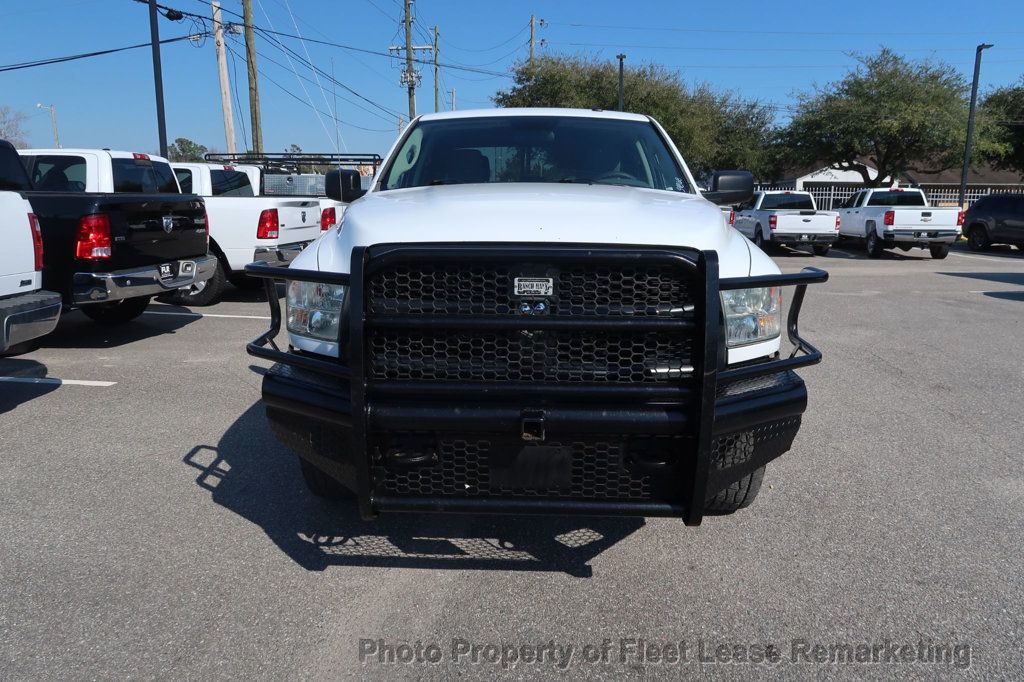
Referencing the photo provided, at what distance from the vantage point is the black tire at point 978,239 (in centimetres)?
2200

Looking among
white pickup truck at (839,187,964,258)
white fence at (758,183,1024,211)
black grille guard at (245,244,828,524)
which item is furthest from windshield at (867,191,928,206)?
black grille guard at (245,244,828,524)

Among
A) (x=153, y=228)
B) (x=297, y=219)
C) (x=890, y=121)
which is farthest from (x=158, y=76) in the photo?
(x=890, y=121)

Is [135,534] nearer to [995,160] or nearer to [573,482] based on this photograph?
[573,482]

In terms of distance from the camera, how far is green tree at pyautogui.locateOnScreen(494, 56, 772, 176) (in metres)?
39.4

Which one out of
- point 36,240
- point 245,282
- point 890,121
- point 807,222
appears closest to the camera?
point 36,240

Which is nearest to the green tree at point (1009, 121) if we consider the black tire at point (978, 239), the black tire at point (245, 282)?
the black tire at point (978, 239)

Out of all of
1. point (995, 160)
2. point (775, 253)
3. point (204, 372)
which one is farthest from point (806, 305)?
point (995, 160)

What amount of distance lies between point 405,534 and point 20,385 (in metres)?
4.40

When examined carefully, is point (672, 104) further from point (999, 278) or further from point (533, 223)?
point (533, 223)

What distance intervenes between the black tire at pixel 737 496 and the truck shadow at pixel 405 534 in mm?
386

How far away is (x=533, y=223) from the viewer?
9.21 ft

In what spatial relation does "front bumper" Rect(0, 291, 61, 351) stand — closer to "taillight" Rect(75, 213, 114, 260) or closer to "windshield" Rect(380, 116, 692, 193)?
"taillight" Rect(75, 213, 114, 260)

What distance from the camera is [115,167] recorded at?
29.3 feet

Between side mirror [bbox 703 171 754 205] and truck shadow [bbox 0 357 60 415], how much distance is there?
16.7ft
